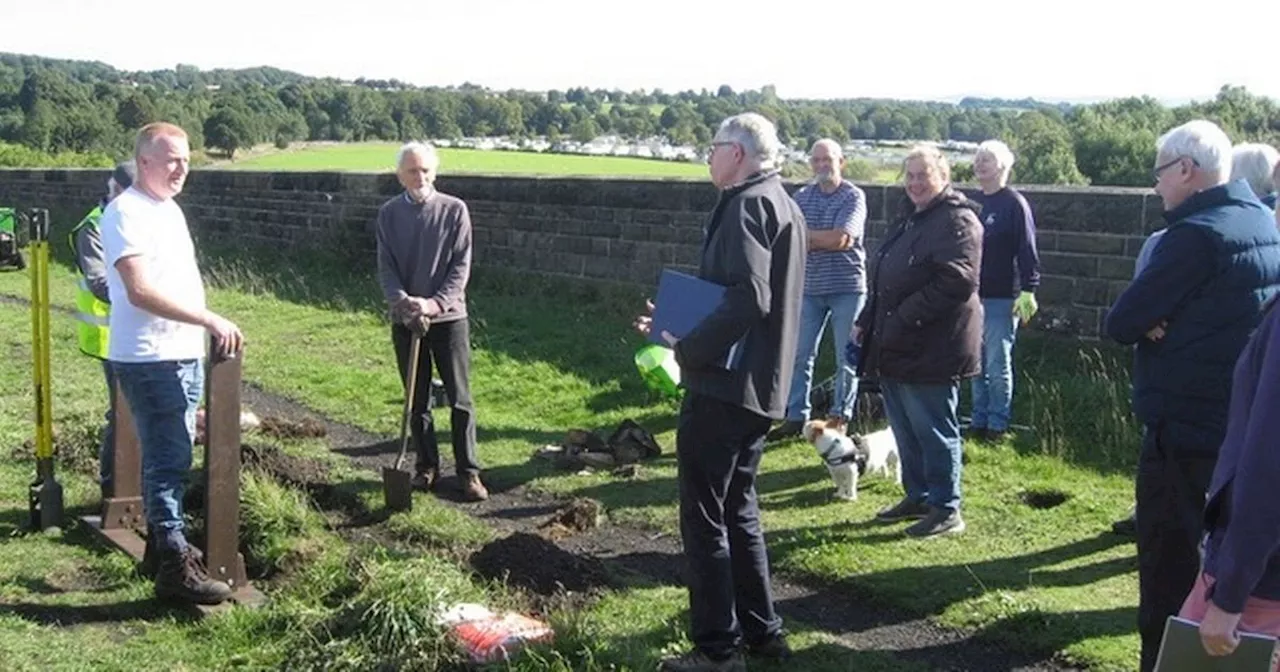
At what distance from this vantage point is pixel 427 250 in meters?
8.01

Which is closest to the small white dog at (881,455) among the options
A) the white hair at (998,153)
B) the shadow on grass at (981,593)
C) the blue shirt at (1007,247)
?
the shadow on grass at (981,593)

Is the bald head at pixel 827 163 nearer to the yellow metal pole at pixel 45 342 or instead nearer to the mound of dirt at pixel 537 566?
the mound of dirt at pixel 537 566

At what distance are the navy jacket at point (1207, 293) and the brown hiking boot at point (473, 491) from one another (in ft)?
14.4

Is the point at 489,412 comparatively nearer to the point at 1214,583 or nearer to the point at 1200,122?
the point at 1200,122

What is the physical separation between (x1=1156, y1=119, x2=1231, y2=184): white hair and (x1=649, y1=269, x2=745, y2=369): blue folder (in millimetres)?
1678

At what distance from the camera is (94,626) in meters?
5.75

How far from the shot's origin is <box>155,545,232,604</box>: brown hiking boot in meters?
5.77

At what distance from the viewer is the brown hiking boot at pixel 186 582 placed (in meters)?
5.77

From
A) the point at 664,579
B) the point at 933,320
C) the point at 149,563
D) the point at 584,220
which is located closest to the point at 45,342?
the point at 149,563

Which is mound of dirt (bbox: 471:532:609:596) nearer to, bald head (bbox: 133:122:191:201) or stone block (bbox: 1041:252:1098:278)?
bald head (bbox: 133:122:191:201)

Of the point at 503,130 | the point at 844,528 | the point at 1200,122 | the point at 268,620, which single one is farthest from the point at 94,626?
the point at 503,130

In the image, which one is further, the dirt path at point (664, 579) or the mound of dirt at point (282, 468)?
the mound of dirt at point (282, 468)

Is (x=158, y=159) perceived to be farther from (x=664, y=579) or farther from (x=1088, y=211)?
(x=1088, y=211)

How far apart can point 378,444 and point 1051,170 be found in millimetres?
18932
